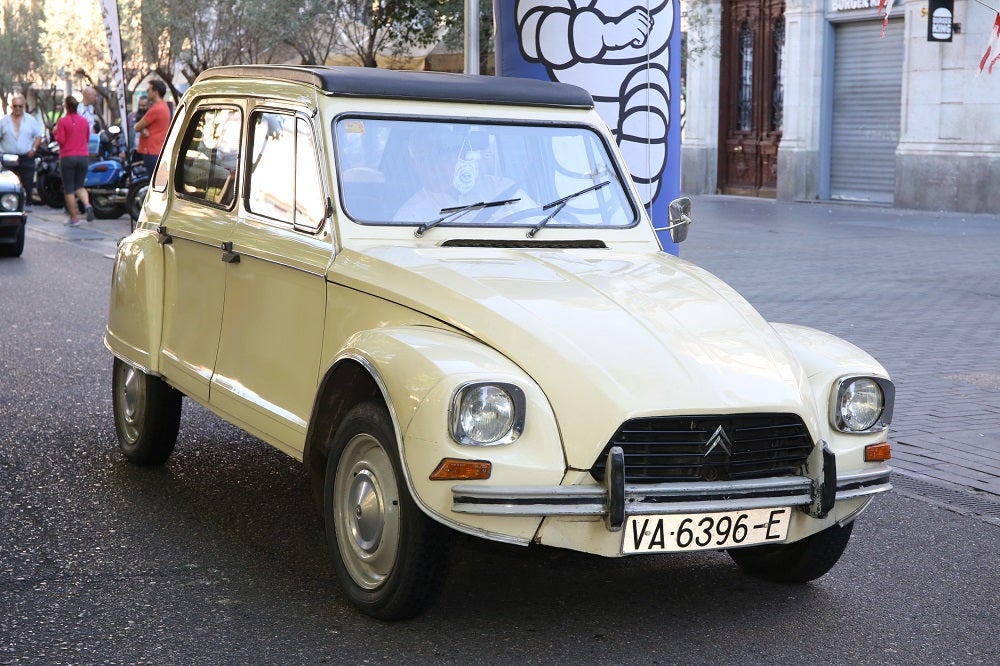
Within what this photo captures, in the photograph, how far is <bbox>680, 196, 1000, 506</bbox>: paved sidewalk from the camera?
7.21m

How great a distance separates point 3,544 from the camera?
5172mm

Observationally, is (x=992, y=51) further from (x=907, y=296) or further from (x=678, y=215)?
(x=678, y=215)

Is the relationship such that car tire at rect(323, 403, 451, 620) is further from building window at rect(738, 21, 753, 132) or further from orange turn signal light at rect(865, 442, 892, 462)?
building window at rect(738, 21, 753, 132)

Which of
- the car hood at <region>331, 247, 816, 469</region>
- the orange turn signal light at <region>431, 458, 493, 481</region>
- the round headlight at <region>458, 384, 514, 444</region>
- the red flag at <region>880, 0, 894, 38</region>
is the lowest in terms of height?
→ the orange turn signal light at <region>431, 458, 493, 481</region>

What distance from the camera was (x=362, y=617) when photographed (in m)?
4.37

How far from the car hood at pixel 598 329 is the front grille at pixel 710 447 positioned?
0.05 m

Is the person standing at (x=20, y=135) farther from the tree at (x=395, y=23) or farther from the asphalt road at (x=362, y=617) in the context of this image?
the asphalt road at (x=362, y=617)

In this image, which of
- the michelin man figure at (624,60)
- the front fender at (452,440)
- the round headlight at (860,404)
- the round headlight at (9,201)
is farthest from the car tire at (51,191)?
the round headlight at (860,404)

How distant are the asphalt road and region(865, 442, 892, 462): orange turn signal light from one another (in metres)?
0.52

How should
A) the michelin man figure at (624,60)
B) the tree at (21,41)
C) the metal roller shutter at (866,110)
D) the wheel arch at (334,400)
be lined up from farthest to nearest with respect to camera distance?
the tree at (21,41) < the metal roller shutter at (866,110) < the michelin man figure at (624,60) < the wheel arch at (334,400)

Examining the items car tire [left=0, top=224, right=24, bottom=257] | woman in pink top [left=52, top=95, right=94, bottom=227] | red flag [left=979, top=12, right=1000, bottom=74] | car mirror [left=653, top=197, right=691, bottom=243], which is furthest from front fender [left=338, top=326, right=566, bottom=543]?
red flag [left=979, top=12, right=1000, bottom=74]

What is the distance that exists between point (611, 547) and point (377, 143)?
193 centimetres

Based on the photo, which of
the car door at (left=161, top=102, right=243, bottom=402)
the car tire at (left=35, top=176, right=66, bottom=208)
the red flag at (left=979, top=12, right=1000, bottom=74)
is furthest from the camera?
the car tire at (left=35, top=176, right=66, bottom=208)

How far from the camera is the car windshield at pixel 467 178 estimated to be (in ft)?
16.8
